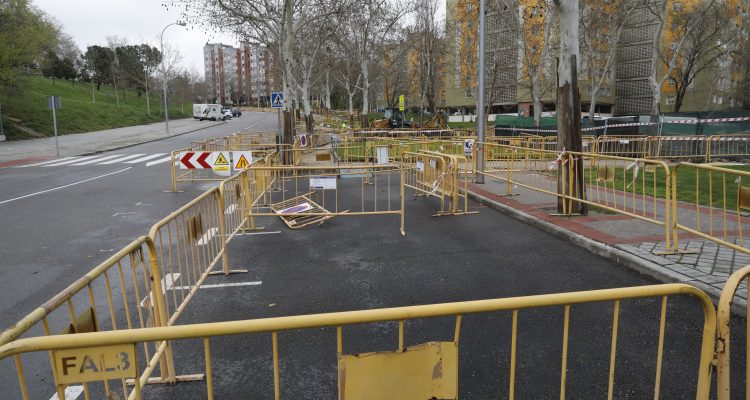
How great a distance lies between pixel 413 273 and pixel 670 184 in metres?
3.87

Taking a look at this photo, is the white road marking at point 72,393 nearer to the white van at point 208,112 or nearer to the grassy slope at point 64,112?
the grassy slope at point 64,112

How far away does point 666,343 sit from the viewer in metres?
4.56

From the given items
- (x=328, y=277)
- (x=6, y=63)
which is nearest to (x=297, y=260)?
(x=328, y=277)

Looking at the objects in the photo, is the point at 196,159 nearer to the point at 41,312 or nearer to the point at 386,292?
the point at 386,292

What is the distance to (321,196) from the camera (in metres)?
13.2

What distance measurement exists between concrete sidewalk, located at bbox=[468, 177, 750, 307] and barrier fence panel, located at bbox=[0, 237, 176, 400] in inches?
213

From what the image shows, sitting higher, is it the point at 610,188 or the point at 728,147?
the point at 728,147

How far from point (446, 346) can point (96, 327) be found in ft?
6.52

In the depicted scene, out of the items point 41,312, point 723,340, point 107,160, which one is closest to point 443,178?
point 723,340

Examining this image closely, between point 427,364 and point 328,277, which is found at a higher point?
point 427,364

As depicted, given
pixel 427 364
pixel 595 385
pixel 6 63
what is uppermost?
pixel 6 63

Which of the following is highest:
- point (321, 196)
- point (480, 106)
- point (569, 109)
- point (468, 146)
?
point (480, 106)

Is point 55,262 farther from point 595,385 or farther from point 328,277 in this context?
point 595,385

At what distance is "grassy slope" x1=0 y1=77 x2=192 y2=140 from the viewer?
133 ft
